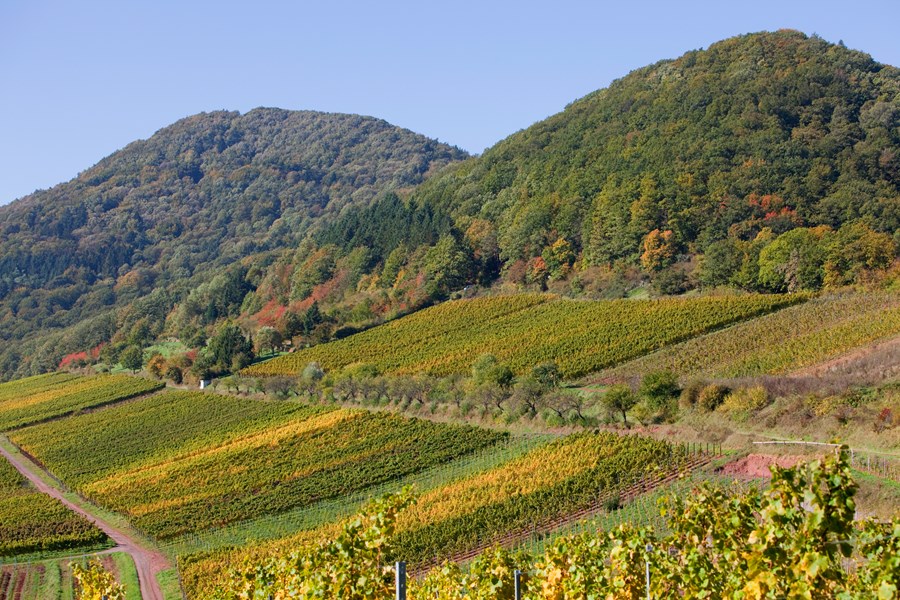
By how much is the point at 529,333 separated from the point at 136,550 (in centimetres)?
3659

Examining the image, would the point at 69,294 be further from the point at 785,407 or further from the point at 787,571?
the point at 787,571

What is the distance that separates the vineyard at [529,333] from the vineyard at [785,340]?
2.14m

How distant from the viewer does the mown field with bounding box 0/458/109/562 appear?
42812mm

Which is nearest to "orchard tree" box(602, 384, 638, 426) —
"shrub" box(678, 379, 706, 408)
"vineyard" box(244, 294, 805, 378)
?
"shrub" box(678, 379, 706, 408)

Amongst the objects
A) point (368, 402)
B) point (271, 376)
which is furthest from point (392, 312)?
point (368, 402)

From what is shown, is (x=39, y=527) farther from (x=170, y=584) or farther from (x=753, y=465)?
(x=753, y=465)

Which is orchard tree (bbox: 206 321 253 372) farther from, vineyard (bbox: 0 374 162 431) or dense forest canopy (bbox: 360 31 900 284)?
dense forest canopy (bbox: 360 31 900 284)

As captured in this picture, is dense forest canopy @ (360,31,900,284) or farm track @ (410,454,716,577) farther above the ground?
dense forest canopy @ (360,31,900,284)

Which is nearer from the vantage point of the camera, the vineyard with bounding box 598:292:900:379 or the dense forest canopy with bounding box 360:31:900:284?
the vineyard with bounding box 598:292:900:379

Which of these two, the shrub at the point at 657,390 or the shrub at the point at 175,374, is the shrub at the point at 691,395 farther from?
the shrub at the point at 175,374

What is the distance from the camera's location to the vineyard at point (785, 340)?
4969cm

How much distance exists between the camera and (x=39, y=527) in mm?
45969

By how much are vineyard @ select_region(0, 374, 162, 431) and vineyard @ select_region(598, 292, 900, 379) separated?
51.8 meters

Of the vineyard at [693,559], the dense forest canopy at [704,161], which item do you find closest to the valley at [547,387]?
the vineyard at [693,559]
